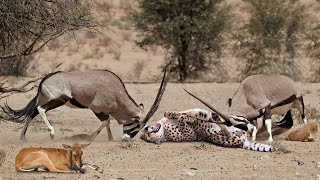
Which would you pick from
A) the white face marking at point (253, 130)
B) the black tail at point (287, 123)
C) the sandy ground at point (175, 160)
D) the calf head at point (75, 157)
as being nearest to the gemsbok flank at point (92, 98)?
the sandy ground at point (175, 160)

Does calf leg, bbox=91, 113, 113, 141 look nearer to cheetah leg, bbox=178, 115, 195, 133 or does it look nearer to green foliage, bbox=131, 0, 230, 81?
cheetah leg, bbox=178, 115, 195, 133

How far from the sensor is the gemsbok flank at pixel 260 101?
13.1m

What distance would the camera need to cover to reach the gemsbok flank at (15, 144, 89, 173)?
9797mm

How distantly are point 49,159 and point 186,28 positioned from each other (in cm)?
1917

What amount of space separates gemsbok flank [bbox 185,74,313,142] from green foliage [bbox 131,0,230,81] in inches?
574

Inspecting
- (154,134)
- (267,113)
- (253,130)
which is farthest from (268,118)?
(154,134)

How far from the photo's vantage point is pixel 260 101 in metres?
13.4

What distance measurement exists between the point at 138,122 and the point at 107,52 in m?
28.8

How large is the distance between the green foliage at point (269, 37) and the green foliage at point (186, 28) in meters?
1.03

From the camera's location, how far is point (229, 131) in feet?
41.2

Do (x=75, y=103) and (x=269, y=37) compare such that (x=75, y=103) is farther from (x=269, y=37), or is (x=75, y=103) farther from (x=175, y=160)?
(x=269, y=37)

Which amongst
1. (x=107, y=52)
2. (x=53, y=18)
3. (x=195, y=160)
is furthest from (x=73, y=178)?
(x=107, y=52)

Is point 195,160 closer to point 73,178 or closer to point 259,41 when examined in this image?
point 73,178

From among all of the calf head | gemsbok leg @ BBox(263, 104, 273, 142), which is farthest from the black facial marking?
the calf head
